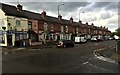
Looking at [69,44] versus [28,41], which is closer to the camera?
[69,44]

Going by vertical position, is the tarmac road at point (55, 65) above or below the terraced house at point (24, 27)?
below

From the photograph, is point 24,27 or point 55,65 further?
point 24,27

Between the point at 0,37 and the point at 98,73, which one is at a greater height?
the point at 0,37

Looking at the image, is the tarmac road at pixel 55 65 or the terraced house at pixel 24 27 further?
the terraced house at pixel 24 27

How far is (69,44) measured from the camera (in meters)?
33.2

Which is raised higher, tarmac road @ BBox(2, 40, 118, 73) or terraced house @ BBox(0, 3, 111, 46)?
terraced house @ BBox(0, 3, 111, 46)

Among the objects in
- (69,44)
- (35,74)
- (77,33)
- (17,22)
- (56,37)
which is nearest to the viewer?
(35,74)

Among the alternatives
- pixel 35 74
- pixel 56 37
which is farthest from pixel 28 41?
pixel 35 74

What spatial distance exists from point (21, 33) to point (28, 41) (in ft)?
7.70

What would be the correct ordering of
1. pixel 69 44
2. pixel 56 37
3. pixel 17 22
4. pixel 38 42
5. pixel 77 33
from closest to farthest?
pixel 69 44, pixel 17 22, pixel 38 42, pixel 56 37, pixel 77 33

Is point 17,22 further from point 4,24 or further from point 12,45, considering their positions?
point 12,45

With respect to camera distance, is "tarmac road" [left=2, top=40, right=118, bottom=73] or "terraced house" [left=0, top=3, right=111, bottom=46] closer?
"tarmac road" [left=2, top=40, right=118, bottom=73]

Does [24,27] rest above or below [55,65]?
above

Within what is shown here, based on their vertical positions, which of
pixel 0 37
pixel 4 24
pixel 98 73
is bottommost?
pixel 98 73
